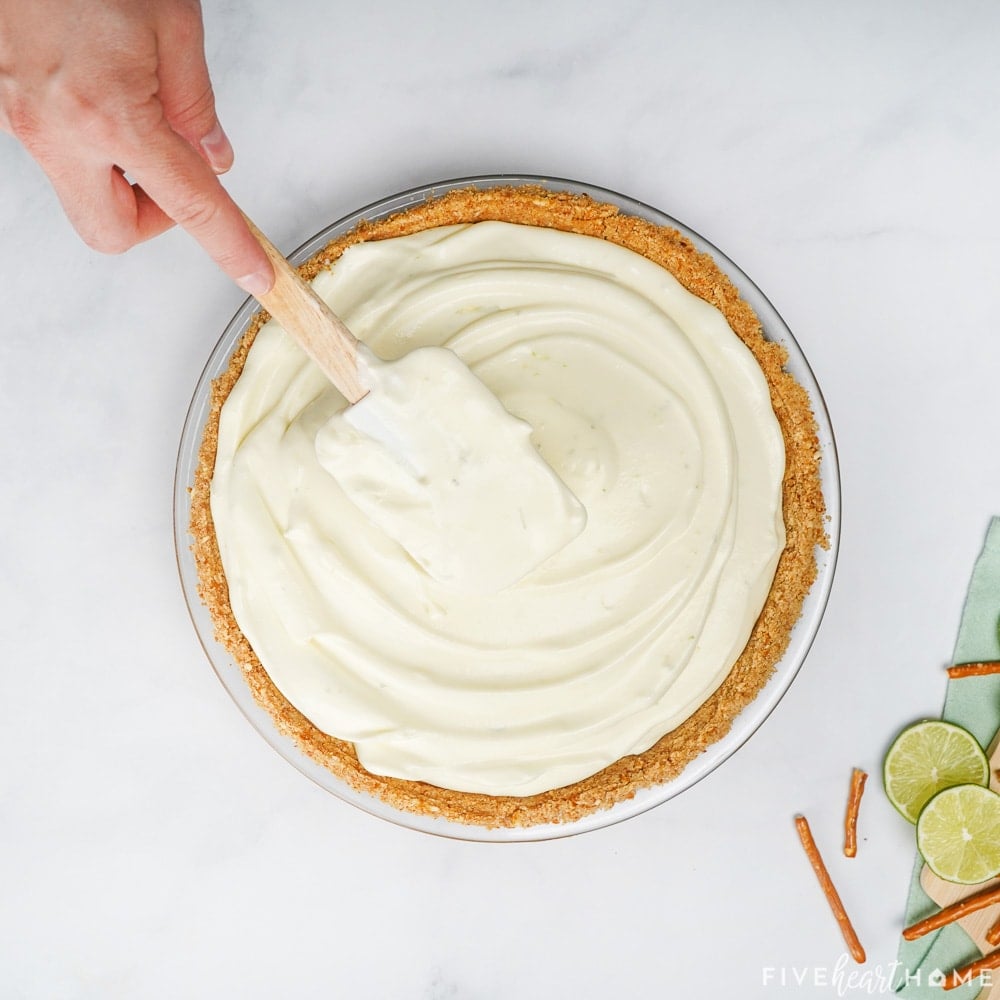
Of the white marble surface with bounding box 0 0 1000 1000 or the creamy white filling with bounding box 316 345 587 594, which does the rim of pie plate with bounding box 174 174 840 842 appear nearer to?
the white marble surface with bounding box 0 0 1000 1000

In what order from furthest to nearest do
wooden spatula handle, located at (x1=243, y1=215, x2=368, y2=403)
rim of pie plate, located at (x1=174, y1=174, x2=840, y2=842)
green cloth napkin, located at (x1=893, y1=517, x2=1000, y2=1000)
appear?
green cloth napkin, located at (x1=893, y1=517, x2=1000, y2=1000)
rim of pie plate, located at (x1=174, y1=174, x2=840, y2=842)
wooden spatula handle, located at (x1=243, y1=215, x2=368, y2=403)

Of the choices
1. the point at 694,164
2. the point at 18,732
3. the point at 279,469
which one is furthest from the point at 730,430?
the point at 18,732

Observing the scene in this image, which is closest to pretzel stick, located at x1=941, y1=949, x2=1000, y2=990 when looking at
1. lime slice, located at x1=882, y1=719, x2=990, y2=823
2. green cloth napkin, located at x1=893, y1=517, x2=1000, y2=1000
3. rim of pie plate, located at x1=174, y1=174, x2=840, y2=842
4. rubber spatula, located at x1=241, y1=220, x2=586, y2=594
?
green cloth napkin, located at x1=893, y1=517, x2=1000, y2=1000

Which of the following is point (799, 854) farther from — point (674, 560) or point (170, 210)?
point (170, 210)

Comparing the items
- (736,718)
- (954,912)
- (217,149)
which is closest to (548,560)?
(736,718)

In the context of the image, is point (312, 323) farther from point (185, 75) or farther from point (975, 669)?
point (975, 669)

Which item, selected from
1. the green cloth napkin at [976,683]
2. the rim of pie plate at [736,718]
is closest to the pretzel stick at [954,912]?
the green cloth napkin at [976,683]

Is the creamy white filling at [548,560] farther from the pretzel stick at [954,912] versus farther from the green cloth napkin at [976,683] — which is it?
the pretzel stick at [954,912]
